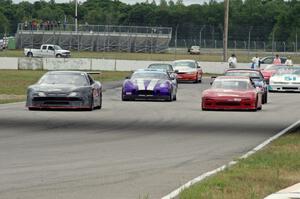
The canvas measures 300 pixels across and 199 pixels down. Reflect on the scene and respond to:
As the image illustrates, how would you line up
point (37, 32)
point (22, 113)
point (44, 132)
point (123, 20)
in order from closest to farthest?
1. point (44, 132)
2. point (22, 113)
3. point (37, 32)
4. point (123, 20)

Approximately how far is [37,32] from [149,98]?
67153 millimetres

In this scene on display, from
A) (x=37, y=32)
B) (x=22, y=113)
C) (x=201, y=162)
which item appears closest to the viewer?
(x=201, y=162)

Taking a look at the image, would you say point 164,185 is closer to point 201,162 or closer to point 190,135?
point 201,162

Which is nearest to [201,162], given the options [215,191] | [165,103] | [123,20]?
[215,191]

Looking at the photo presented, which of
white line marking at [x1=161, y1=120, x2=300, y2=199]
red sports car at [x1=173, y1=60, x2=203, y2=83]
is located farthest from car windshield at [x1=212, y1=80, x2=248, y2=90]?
red sports car at [x1=173, y1=60, x2=203, y2=83]

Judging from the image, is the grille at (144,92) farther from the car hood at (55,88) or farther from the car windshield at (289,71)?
the car windshield at (289,71)

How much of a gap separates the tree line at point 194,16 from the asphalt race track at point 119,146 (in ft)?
109

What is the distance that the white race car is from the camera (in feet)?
139

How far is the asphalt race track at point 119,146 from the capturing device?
10953 millimetres

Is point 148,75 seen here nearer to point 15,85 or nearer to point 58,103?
point 58,103

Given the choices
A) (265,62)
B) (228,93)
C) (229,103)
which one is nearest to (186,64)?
(265,62)

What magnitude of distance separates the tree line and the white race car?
15.4 m

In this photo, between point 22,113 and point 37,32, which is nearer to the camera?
point 22,113

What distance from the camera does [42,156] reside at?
14008mm
